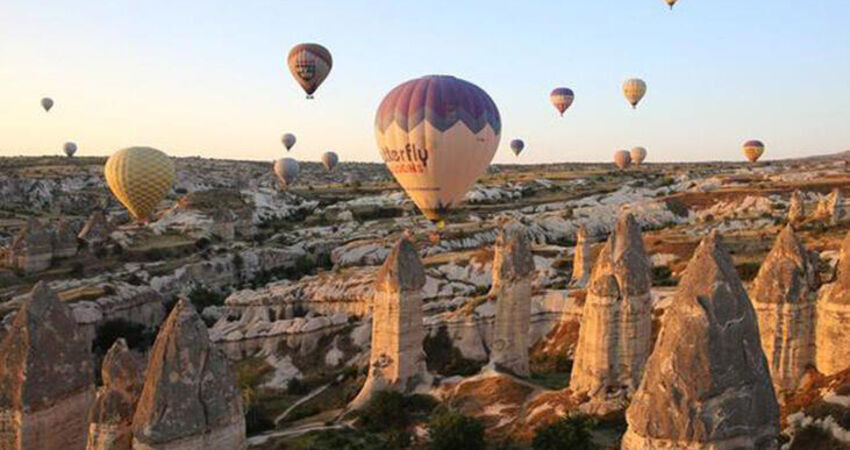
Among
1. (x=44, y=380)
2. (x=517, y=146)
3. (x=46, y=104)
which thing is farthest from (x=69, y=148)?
(x=44, y=380)

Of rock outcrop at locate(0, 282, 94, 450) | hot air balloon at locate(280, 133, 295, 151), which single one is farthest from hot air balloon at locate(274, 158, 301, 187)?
rock outcrop at locate(0, 282, 94, 450)

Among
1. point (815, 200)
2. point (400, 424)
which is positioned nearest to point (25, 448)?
point (400, 424)

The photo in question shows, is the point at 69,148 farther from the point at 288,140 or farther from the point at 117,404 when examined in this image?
the point at 117,404

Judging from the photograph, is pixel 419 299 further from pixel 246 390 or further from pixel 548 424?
pixel 246 390

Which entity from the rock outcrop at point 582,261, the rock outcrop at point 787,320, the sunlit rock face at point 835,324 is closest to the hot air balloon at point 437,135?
the rock outcrop at point 582,261

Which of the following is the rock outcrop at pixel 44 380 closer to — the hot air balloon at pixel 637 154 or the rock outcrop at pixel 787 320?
the rock outcrop at pixel 787 320
